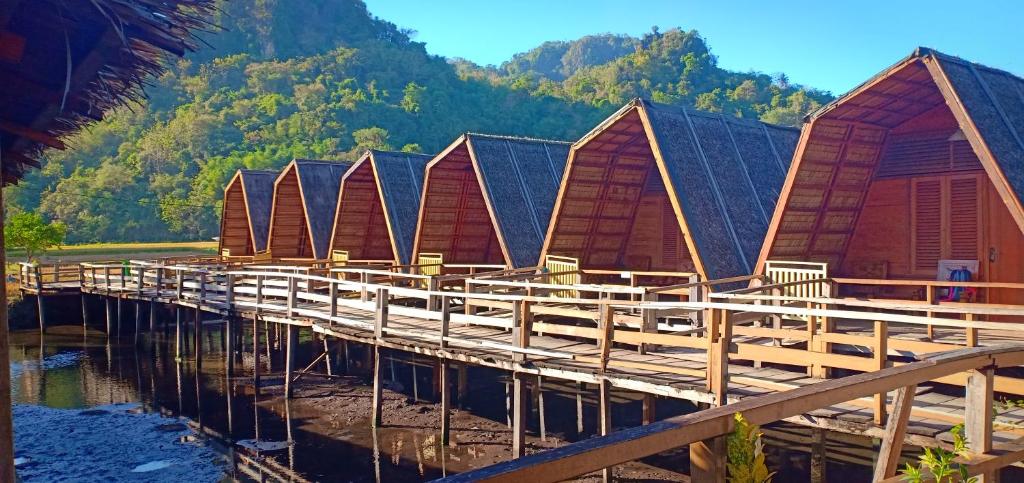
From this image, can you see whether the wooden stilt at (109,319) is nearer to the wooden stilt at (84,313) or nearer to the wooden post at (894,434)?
the wooden stilt at (84,313)

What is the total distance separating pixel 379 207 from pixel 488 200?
296 inches

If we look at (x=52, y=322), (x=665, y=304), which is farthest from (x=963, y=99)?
(x=52, y=322)

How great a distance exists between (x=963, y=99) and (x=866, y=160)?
353 cm

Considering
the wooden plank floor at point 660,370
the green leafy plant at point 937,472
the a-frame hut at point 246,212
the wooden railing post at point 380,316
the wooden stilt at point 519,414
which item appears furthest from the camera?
the a-frame hut at point 246,212

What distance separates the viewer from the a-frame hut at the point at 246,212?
30.3 metres

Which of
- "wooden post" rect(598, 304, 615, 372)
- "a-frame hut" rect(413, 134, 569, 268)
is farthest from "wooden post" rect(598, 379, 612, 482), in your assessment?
"a-frame hut" rect(413, 134, 569, 268)

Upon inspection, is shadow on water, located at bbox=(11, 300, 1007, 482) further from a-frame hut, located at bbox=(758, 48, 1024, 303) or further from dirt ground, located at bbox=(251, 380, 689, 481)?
a-frame hut, located at bbox=(758, 48, 1024, 303)

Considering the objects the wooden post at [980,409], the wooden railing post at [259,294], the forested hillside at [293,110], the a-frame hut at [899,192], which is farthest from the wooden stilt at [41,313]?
the wooden post at [980,409]

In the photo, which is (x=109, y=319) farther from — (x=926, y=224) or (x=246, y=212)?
(x=926, y=224)

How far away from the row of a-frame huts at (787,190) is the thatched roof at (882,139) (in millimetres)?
29

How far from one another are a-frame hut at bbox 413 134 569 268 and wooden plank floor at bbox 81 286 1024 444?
352cm

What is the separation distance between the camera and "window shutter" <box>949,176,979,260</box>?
13430 mm

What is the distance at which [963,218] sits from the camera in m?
13.5

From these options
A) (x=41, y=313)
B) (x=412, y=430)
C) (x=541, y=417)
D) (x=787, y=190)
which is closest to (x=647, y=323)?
(x=787, y=190)
